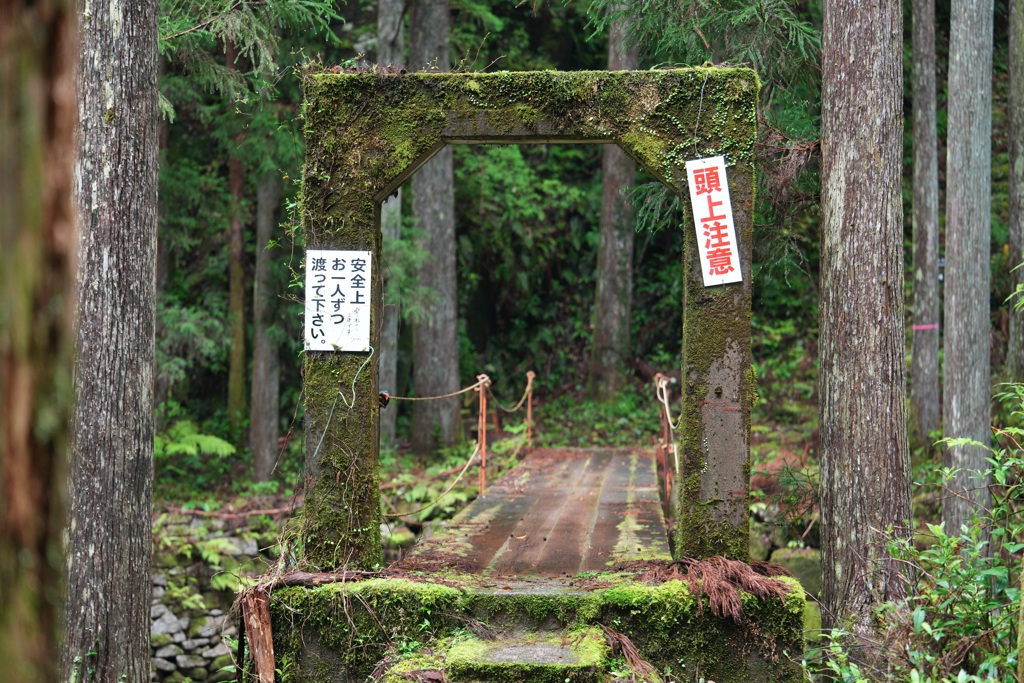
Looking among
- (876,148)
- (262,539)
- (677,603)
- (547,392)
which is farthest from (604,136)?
(547,392)

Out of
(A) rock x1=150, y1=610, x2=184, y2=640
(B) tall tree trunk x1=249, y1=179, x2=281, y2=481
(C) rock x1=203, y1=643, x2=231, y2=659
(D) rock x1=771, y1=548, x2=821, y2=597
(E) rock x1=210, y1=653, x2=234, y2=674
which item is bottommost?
(E) rock x1=210, y1=653, x2=234, y2=674

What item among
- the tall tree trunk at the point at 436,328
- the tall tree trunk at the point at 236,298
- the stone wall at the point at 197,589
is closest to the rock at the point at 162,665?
the stone wall at the point at 197,589

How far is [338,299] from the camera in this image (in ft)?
20.2

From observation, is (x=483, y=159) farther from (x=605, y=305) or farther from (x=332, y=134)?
(x=332, y=134)

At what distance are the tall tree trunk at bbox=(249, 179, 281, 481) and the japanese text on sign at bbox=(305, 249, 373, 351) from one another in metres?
8.29

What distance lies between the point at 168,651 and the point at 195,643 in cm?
32

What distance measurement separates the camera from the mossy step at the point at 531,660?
4969 mm

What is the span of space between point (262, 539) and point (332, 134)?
8.01 meters

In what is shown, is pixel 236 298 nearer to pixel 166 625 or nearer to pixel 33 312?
pixel 166 625

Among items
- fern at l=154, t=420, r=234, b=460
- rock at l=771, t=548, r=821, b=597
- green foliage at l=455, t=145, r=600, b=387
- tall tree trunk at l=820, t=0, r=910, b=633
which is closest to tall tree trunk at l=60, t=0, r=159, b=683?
tall tree trunk at l=820, t=0, r=910, b=633

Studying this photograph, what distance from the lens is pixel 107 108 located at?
18.7 ft

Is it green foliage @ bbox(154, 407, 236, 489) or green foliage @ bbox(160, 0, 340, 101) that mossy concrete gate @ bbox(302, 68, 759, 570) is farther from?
green foliage @ bbox(154, 407, 236, 489)

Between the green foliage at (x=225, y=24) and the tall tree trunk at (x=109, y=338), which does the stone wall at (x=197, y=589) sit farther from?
the green foliage at (x=225, y=24)

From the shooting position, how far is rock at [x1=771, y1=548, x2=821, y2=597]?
1039 centimetres
